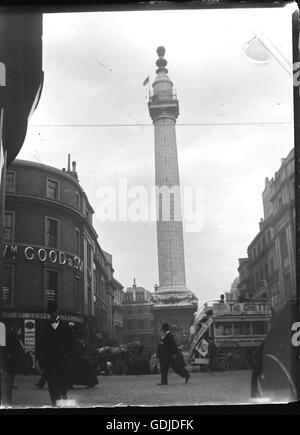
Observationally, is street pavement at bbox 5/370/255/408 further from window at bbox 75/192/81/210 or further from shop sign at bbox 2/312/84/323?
window at bbox 75/192/81/210

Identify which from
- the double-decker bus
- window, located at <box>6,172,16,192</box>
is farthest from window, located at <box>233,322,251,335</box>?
window, located at <box>6,172,16,192</box>

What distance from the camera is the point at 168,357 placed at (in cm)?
234

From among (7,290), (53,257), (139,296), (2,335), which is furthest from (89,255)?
(2,335)

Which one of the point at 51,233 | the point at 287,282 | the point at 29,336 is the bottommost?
the point at 29,336

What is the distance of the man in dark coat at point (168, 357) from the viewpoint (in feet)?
7.59

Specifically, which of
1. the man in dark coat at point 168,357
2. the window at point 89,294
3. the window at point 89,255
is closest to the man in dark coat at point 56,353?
the window at point 89,294

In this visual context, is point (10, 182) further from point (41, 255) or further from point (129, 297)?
point (129, 297)

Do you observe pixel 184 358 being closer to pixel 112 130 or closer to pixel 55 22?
pixel 112 130

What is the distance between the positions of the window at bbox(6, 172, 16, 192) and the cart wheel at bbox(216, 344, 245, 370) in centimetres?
118

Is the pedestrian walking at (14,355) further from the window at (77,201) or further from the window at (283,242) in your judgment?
the window at (283,242)

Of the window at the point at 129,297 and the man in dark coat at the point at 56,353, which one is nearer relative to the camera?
the man in dark coat at the point at 56,353

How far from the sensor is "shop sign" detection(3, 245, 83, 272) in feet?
7.64

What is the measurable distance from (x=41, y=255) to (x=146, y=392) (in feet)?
2.45

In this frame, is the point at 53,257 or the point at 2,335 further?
the point at 53,257
